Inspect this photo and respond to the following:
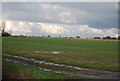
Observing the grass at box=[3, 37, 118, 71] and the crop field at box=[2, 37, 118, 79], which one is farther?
the grass at box=[3, 37, 118, 71]

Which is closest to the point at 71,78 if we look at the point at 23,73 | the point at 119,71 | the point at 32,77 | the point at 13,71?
the point at 32,77

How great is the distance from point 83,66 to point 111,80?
293 inches

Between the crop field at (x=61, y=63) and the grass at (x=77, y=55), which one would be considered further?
the grass at (x=77, y=55)

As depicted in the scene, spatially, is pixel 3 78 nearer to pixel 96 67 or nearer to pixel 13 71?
pixel 13 71

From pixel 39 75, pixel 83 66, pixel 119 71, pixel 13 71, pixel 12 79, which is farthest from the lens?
pixel 83 66

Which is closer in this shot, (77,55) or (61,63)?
(61,63)

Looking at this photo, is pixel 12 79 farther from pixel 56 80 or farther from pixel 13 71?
pixel 56 80

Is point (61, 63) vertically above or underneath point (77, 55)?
underneath

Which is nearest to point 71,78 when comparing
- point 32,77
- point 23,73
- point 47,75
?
point 47,75

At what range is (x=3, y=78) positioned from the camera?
58.6 feet

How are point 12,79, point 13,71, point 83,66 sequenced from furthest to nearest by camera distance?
1. point 83,66
2. point 13,71
3. point 12,79

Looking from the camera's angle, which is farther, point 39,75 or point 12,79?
point 39,75

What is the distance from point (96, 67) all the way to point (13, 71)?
10802 mm

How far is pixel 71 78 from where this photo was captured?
1850 centimetres
